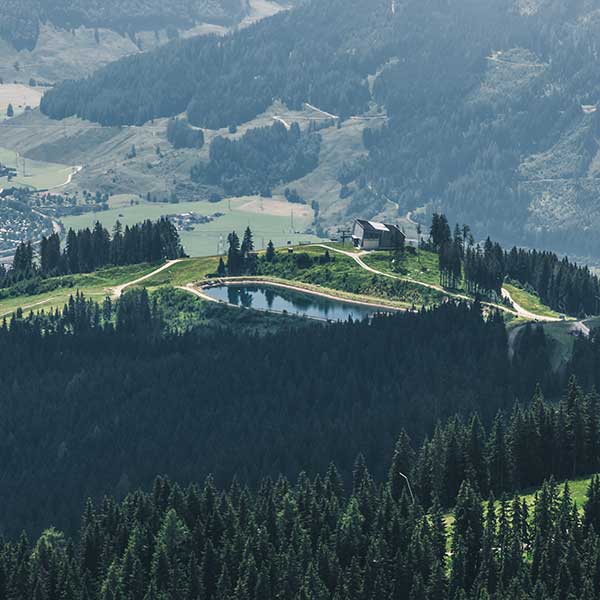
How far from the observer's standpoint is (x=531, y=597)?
198375 mm

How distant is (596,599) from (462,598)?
13540mm

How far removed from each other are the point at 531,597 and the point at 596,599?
6.53 meters

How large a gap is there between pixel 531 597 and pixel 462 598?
701 centimetres

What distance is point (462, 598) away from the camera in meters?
200

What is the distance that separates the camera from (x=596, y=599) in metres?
197
